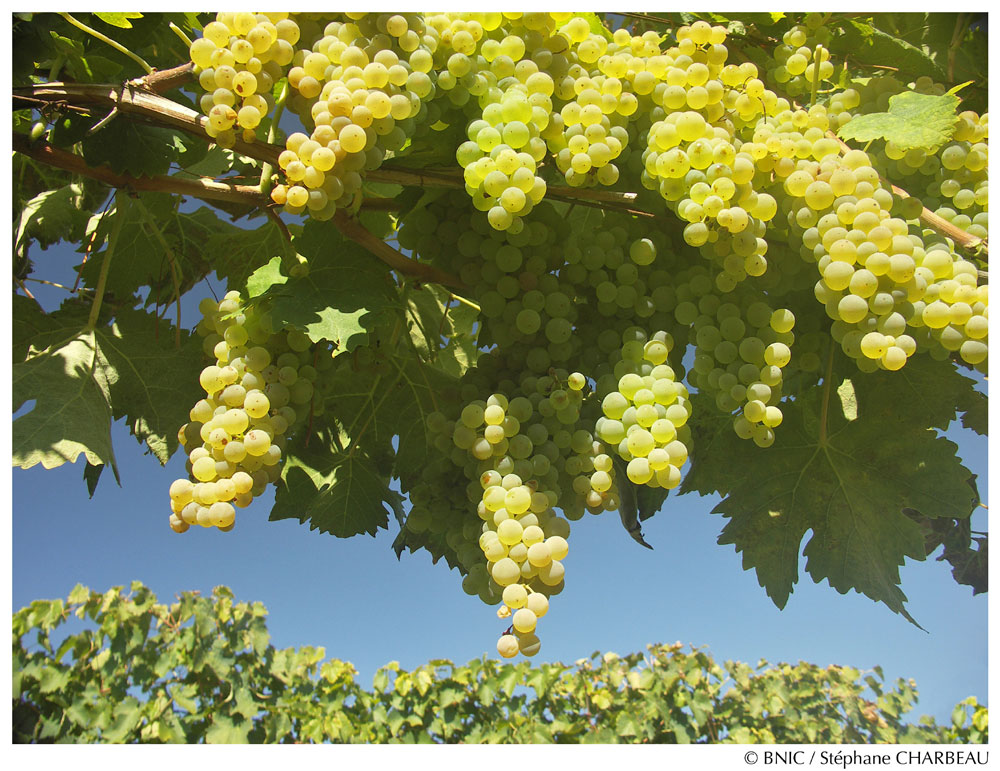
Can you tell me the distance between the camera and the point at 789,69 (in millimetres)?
769

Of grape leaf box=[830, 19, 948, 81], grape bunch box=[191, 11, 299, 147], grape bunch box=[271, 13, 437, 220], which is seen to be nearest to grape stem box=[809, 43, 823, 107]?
grape leaf box=[830, 19, 948, 81]

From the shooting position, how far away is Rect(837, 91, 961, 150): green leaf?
0.66 m

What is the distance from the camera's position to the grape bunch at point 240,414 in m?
0.57

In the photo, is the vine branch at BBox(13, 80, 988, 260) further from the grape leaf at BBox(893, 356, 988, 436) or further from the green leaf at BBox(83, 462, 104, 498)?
the green leaf at BBox(83, 462, 104, 498)

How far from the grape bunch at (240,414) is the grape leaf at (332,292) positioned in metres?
0.03

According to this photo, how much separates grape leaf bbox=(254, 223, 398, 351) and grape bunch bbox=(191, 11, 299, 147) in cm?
13

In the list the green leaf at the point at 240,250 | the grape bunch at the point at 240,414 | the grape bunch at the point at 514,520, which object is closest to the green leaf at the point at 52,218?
the green leaf at the point at 240,250

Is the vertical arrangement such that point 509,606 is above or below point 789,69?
below

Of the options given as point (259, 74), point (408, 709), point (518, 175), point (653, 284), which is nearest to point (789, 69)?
point (653, 284)

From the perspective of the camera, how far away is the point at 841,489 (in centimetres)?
81

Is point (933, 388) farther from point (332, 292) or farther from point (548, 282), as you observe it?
point (332, 292)

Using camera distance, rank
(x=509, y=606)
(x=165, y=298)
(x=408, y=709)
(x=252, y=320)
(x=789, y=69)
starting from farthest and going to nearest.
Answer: (x=408, y=709) < (x=165, y=298) < (x=789, y=69) < (x=252, y=320) < (x=509, y=606)

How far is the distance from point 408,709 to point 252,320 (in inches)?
117
